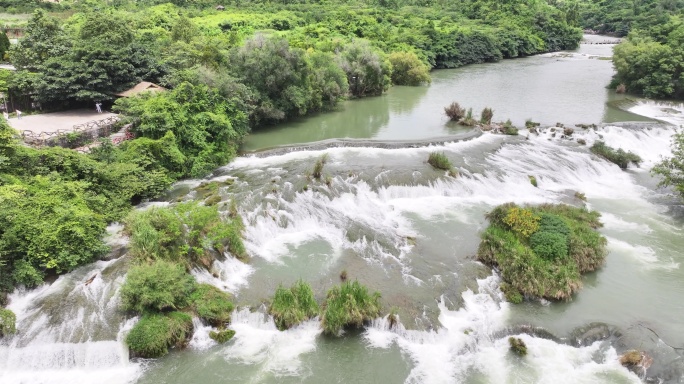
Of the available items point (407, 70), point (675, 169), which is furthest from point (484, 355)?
point (407, 70)

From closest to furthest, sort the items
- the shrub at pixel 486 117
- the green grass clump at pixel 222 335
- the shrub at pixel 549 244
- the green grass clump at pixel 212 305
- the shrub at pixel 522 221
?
the green grass clump at pixel 222 335, the green grass clump at pixel 212 305, the shrub at pixel 549 244, the shrub at pixel 522 221, the shrub at pixel 486 117

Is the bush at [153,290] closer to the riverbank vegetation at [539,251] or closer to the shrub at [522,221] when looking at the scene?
the riverbank vegetation at [539,251]

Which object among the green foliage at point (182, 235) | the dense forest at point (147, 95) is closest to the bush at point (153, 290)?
the green foliage at point (182, 235)

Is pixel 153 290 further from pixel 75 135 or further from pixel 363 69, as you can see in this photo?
pixel 363 69

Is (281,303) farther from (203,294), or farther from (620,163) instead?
(620,163)

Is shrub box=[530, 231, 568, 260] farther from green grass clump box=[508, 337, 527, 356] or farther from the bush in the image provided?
the bush

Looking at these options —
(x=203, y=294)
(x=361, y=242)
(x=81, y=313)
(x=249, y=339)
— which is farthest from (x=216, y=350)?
(x=361, y=242)
